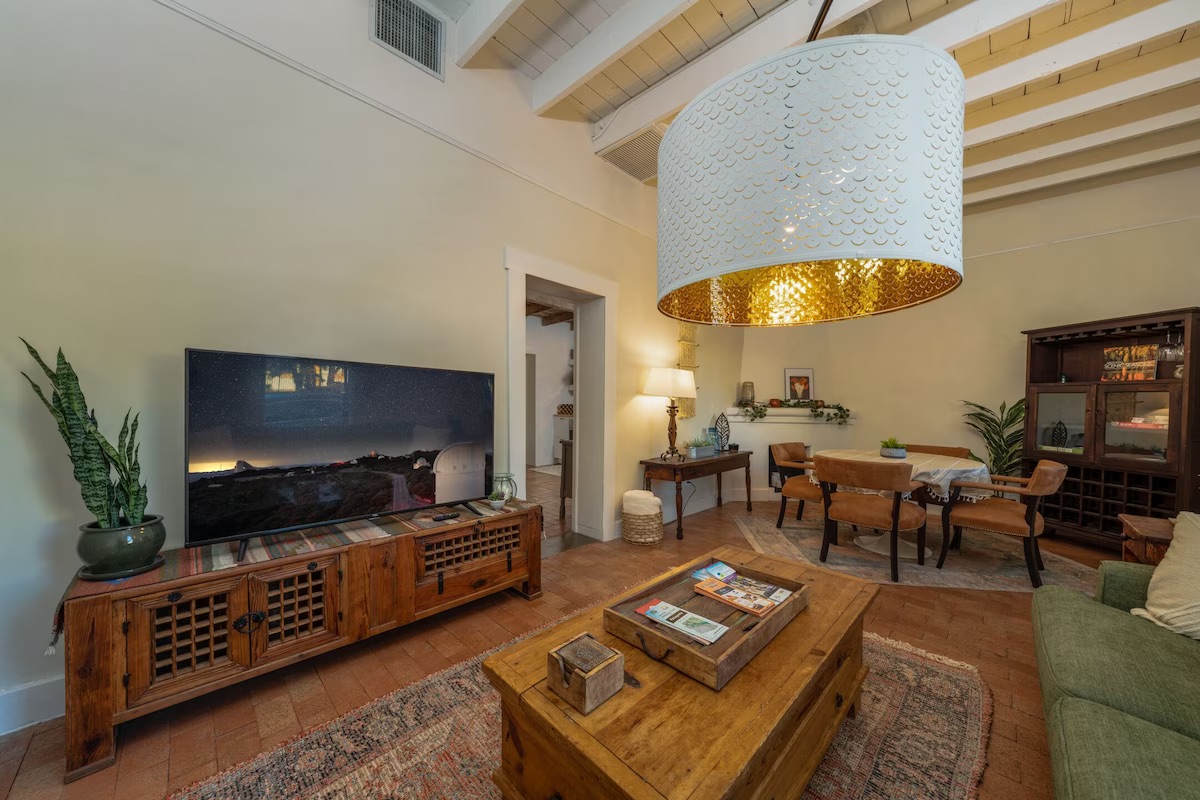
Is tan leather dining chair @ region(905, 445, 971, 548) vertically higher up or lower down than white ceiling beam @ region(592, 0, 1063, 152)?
lower down

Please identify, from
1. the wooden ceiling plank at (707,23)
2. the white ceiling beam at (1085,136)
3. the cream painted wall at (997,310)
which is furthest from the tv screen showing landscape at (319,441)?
the white ceiling beam at (1085,136)

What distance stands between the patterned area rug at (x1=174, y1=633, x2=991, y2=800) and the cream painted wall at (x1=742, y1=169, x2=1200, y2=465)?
3695mm

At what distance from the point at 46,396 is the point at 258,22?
1887mm

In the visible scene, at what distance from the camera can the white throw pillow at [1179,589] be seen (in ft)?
4.59

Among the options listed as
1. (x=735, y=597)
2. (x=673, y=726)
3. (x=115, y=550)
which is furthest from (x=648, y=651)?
(x=115, y=550)

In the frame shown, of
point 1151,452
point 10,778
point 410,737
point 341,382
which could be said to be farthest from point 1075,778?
point 1151,452

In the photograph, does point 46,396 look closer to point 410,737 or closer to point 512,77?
point 410,737

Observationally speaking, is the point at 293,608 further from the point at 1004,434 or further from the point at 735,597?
the point at 1004,434

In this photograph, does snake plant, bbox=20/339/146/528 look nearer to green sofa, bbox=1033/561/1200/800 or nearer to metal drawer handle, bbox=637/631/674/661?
metal drawer handle, bbox=637/631/674/661

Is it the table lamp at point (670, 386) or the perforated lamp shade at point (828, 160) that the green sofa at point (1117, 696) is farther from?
the table lamp at point (670, 386)

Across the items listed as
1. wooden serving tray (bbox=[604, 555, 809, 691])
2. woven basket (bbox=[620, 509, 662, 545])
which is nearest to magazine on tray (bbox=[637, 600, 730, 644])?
wooden serving tray (bbox=[604, 555, 809, 691])

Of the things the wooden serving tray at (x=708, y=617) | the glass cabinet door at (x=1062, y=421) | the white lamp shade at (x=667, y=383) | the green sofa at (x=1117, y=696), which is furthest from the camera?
the white lamp shade at (x=667, y=383)

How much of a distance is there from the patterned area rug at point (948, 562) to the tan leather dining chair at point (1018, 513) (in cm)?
11

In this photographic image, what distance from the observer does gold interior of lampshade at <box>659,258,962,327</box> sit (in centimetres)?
121
